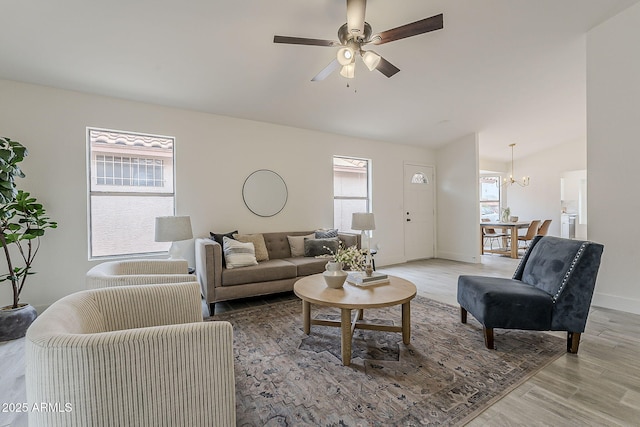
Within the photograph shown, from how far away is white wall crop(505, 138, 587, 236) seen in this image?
7.39 m

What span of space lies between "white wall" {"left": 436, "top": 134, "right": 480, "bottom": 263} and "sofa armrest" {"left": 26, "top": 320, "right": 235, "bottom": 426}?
5942mm

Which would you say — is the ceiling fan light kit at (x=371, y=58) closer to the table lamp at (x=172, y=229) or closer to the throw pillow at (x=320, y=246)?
the throw pillow at (x=320, y=246)

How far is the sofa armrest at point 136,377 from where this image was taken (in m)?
0.97

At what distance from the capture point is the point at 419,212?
6449mm

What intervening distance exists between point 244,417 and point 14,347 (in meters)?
2.36

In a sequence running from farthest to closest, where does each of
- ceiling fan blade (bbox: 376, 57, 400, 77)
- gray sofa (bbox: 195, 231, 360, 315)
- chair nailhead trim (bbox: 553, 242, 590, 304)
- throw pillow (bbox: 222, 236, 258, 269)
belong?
throw pillow (bbox: 222, 236, 258, 269), gray sofa (bbox: 195, 231, 360, 315), ceiling fan blade (bbox: 376, 57, 400, 77), chair nailhead trim (bbox: 553, 242, 590, 304)

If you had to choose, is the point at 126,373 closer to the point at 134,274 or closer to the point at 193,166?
the point at 134,274

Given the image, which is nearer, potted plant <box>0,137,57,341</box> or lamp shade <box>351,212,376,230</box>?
potted plant <box>0,137,57,341</box>

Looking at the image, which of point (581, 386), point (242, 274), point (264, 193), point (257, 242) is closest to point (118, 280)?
point (242, 274)

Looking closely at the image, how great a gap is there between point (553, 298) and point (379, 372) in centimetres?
156

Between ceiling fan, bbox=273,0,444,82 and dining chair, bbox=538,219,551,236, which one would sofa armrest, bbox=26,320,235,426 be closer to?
ceiling fan, bbox=273,0,444,82

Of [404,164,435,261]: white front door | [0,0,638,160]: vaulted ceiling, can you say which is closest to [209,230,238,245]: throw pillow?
[0,0,638,160]: vaulted ceiling

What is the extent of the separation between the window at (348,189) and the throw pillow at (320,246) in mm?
1128

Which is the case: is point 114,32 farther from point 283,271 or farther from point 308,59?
point 283,271
